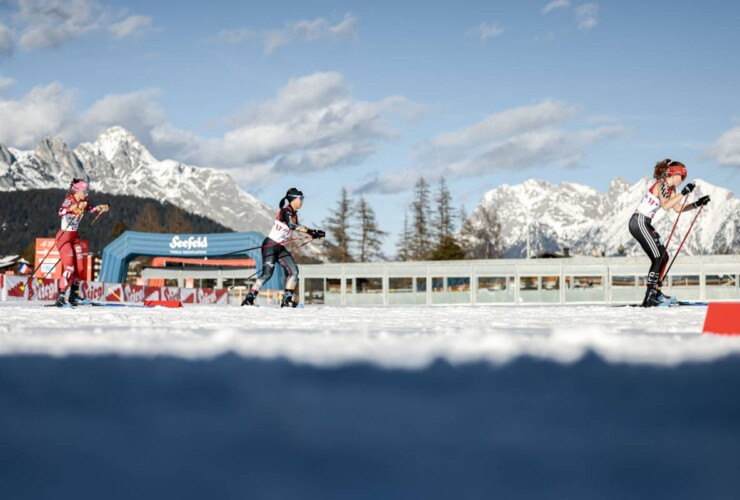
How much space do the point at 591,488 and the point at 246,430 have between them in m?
0.54

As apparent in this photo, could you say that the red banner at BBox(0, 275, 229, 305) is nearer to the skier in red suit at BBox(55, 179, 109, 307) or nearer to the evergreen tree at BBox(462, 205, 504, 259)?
the skier in red suit at BBox(55, 179, 109, 307)

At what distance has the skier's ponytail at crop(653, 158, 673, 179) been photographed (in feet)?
30.8

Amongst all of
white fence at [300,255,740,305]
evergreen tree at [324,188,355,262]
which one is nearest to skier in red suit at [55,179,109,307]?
white fence at [300,255,740,305]

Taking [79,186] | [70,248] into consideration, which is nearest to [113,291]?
[79,186]

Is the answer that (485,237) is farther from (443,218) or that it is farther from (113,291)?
(113,291)

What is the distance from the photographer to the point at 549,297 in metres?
33.2

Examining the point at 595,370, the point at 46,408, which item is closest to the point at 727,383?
the point at 595,370

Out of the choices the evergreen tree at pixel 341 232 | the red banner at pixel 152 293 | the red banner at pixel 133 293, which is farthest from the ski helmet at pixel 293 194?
the evergreen tree at pixel 341 232

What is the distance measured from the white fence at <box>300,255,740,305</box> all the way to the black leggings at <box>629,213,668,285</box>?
2317cm

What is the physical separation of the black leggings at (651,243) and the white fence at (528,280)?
912 inches

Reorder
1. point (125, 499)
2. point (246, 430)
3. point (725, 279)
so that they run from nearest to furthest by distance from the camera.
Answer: point (125, 499) < point (246, 430) < point (725, 279)

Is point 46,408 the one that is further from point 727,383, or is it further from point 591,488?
point 727,383

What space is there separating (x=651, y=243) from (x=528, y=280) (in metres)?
36.4

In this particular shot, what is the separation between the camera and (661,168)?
370 inches
